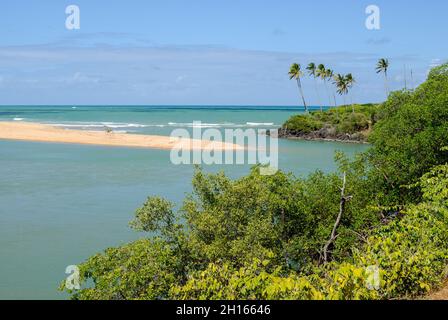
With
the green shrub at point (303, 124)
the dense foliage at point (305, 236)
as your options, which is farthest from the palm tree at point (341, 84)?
the dense foliage at point (305, 236)

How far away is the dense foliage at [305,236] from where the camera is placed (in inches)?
405

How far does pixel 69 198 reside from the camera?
30094mm

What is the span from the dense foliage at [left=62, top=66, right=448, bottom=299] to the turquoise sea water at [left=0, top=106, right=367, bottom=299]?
11.6 feet

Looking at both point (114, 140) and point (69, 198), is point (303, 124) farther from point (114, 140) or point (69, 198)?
point (69, 198)


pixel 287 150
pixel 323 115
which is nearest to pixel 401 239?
pixel 287 150

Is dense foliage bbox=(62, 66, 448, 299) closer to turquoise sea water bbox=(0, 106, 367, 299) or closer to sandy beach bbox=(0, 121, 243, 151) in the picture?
turquoise sea water bbox=(0, 106, 367, 299)

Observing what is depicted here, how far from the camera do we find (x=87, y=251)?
20.7 m

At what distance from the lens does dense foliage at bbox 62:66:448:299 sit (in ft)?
33.7

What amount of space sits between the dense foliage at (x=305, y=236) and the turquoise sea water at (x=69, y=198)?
353cm

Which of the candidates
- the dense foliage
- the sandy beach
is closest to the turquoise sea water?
the dense foliage

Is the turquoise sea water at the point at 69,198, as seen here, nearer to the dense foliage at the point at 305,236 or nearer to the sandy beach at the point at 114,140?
the dense foliage at the point at 305,236

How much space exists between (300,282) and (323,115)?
7371 cm

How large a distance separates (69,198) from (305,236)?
700 inches
